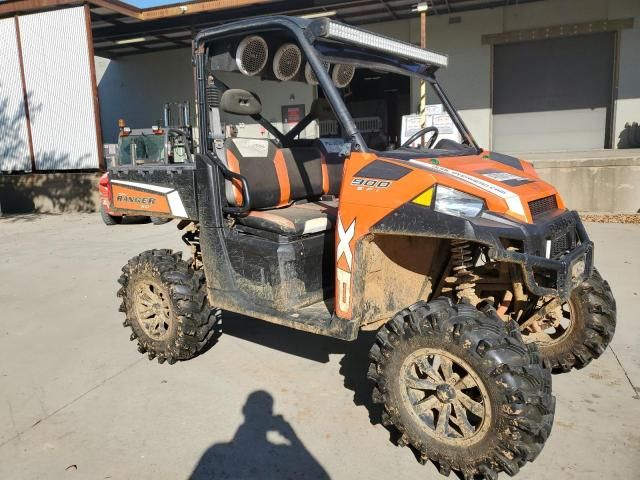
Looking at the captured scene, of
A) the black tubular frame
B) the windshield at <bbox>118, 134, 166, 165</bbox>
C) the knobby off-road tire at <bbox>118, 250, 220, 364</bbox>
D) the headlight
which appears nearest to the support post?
the windshield at <bbox>118, 134, 166, 165</bbox>

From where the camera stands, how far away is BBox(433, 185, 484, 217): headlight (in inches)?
110

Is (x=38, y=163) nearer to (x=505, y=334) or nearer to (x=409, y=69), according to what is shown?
(x=409, y=69)

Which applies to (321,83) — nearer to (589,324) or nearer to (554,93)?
(589,324)

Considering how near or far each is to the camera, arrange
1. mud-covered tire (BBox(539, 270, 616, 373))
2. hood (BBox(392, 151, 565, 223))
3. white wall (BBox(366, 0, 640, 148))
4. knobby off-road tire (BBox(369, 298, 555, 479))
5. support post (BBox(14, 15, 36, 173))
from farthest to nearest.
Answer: support post (BBox(14, 15, 36, 173)), white wall (BBox(366, 0, 640, 148)), mud-covered tire (BBox(539, 270, 616, 373)), hood (BBox(392, 151, 565, 223)), knobby off-road tire (BBox(369, 298, 555, 479))

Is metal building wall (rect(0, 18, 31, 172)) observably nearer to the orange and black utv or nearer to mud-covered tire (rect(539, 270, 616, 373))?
the orange and black utv

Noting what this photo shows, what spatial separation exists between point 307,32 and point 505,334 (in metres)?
1.99

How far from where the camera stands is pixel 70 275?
23.9 ft

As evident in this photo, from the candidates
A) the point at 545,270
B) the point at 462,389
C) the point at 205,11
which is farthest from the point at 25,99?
the point at 545,270

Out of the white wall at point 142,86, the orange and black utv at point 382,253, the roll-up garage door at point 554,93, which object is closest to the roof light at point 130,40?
the white wall at point 142,86

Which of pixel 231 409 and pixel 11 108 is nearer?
pixel 231 409

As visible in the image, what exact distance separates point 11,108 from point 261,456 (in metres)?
15.3

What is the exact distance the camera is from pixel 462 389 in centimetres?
276

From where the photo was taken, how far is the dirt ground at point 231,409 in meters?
2.96

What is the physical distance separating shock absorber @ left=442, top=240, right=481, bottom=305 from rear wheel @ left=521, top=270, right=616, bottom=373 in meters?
0.52
